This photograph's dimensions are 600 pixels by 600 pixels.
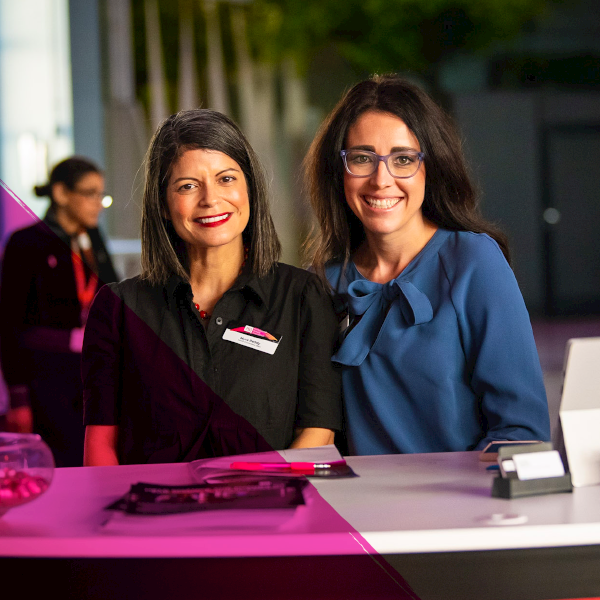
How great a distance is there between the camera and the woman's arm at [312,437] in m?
1.79

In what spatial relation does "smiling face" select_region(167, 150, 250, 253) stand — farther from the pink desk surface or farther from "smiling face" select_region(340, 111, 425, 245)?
the pink desk surface

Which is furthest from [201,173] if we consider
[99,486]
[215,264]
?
[99,486]

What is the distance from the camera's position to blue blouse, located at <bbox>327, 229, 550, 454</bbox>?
69.0 inches

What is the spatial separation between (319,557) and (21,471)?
18.8 inches

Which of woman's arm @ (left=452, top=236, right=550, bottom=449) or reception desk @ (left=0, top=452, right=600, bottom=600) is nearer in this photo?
reception desk @ (left=0, top=452, right=600, bottom=600)

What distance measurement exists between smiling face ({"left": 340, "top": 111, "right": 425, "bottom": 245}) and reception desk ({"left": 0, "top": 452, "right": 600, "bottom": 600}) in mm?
958

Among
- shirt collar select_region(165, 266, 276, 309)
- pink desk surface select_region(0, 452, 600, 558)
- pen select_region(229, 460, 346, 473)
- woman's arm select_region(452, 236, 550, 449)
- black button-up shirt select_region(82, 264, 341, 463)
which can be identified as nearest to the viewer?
pink desk surface select_region(0, 452, 600, 558)

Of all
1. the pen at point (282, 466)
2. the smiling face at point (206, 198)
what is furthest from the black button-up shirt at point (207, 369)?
the pen at point (282, 466)

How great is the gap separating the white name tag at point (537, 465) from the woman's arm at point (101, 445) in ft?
3.45

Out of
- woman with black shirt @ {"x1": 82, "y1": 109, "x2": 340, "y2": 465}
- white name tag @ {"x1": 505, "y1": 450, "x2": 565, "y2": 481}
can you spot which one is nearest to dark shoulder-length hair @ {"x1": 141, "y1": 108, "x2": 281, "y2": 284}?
woman with black shirt @ {"x1": 82, "y1": 109, "x2": 340, "y2": 465}

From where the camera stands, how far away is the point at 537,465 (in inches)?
48.3

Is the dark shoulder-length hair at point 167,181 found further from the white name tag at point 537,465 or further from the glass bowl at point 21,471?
the white name tag at point 537,465

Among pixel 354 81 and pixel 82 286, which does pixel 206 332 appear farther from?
pixel 354 81

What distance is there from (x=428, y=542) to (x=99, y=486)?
1.98 ft
